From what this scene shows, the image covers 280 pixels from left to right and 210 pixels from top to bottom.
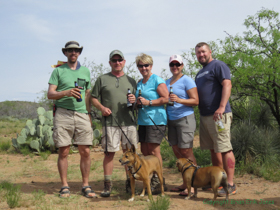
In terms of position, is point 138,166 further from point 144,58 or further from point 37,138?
point 37,138

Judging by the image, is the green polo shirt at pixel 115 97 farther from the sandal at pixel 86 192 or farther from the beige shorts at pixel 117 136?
the sandal at pixel 86 192

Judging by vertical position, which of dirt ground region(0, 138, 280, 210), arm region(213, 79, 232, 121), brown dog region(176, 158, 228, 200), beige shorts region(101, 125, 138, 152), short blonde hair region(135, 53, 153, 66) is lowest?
dirt ground region(0, 138, 280, 210)

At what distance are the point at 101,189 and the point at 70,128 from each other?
4.87 feet

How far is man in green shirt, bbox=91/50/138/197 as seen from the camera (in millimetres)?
4988

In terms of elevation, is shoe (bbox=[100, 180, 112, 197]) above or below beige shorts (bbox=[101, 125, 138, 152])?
below

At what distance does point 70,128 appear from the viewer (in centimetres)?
506

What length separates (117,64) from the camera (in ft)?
16.5

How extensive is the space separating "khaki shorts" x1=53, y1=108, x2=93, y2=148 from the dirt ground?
955 millimetres

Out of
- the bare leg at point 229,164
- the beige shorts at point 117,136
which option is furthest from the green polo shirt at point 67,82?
the bare leg at point 229,164

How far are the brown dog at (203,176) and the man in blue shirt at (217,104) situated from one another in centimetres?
43

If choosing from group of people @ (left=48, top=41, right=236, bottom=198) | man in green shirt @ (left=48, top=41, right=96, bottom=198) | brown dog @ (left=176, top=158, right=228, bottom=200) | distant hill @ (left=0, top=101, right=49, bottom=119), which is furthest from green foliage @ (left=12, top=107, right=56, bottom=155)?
A: distant hill @ (left=0, top=101, right=49, bottom=119)

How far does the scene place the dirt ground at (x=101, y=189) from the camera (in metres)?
4.55

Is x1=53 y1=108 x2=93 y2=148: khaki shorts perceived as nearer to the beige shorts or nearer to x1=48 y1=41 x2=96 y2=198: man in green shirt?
x1=48 y1=41 x2=96 y2=198: man in green shirt

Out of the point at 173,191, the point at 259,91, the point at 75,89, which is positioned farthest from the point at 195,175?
the point at 259,91
